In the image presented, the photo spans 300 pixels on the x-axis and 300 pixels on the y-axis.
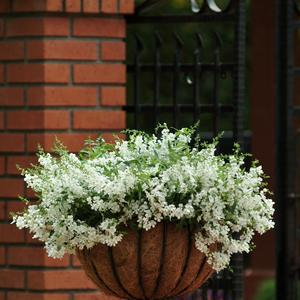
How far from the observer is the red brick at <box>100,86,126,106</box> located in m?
6.08

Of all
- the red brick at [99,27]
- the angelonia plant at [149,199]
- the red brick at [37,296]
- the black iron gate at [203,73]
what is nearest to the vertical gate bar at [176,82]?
the black iron gate at [203,73]

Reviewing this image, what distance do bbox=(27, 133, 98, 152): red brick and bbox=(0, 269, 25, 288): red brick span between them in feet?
1.59

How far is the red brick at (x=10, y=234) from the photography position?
19.8 ft

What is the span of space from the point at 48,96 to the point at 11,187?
39 centimetres

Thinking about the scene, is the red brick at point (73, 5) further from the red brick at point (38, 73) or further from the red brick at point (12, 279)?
the red brick at point (12, 279)

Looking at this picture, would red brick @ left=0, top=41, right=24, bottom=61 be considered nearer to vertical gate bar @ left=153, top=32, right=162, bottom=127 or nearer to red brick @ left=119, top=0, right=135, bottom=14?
red brick @ left=119, top=0, right=135, bottom=14

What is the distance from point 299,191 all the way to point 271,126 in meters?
6.52

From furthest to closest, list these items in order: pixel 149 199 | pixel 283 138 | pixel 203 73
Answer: pixel 283 138 < pixel 203 73 < pixel 149 199

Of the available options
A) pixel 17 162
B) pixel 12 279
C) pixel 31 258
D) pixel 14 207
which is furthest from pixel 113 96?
pixel 12 279

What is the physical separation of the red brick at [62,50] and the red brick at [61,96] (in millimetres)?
121

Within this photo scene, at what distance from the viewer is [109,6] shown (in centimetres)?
607

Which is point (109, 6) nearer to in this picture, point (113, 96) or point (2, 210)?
point (113, 96)

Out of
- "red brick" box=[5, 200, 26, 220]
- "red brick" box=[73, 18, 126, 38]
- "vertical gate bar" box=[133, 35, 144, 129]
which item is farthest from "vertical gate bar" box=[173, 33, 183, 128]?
"red brick" box=[5, 200, 26, 220]

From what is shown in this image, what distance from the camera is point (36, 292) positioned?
5.97 metres
